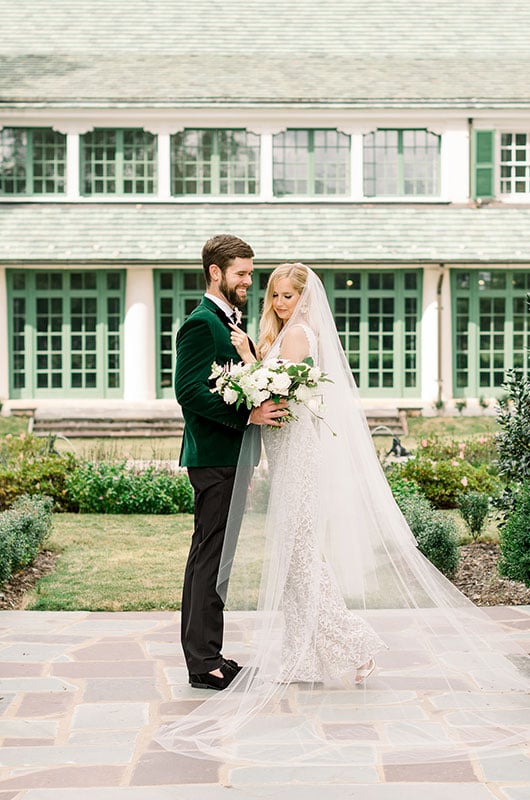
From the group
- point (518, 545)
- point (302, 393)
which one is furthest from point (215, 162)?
point (302, 393)

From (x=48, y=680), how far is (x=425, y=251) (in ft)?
58.9

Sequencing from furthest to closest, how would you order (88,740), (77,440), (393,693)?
(77,440) → (393,693) → (88,740)

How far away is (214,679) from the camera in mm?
5766

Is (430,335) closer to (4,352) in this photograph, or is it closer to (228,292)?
(4,352)

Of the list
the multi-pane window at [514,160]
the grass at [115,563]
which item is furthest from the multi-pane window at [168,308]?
the grass at [115,563]

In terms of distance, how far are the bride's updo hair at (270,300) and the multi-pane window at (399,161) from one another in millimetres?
18743

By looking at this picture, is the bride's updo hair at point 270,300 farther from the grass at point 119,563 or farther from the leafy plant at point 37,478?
the leafy plant at point 37,478

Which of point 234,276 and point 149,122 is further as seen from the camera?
point 149,122

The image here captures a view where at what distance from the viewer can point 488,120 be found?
24.0m

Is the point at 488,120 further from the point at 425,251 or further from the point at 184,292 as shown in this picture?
the point at 184,292

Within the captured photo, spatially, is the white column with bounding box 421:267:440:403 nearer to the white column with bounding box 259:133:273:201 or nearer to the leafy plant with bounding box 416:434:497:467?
the white column with bounding box 259:133:273:201

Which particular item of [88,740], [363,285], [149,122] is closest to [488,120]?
[363,285]

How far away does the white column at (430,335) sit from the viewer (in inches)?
919

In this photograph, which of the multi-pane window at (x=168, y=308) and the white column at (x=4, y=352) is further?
the multi-pane window at (x=168, y=308)
